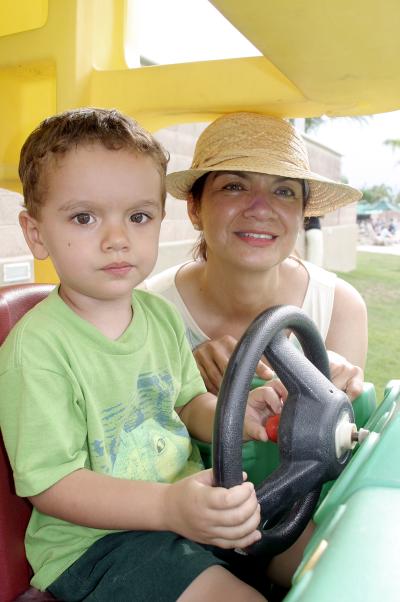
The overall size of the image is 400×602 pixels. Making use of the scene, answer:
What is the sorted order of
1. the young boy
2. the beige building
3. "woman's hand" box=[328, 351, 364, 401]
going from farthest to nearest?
the beige building, "woman's hand" box=[328, 351, 364, 401], the young boy

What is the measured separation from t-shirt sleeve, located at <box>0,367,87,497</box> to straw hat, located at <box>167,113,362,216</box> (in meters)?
0.56

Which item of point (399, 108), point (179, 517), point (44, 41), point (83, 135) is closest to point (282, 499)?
point (179, 517)

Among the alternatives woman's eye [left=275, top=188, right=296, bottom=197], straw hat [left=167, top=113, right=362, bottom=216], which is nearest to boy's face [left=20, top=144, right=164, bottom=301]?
straw hat [left=167, top=113, right=362, bottom=216]

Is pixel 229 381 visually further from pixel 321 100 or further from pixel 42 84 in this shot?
pixel 42 84

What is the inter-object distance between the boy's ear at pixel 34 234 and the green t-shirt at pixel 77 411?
6 centimetres

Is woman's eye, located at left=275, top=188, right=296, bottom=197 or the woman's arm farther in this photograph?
the woman's arm

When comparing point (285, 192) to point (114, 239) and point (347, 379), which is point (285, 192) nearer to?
point (347, 379)

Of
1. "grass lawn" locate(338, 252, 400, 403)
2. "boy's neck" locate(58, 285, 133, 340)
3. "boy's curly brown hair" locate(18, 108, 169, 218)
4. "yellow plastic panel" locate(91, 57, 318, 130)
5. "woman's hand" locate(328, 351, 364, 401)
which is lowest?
"grass lawn" locate(338, 252, 400, 403)

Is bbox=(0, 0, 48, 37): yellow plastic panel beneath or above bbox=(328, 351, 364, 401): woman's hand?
above

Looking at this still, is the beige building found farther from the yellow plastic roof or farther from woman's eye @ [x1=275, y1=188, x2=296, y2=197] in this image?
→ the yellow plastic roof

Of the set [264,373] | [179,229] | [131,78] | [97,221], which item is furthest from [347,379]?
[179,229]

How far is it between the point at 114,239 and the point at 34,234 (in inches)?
5.3

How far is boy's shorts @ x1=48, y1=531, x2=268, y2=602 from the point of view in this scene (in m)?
0.75

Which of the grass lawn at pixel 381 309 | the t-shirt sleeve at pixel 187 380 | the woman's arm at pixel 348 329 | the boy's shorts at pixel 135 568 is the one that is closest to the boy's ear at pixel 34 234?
the t-shirt sleeve at pixel 187 380
